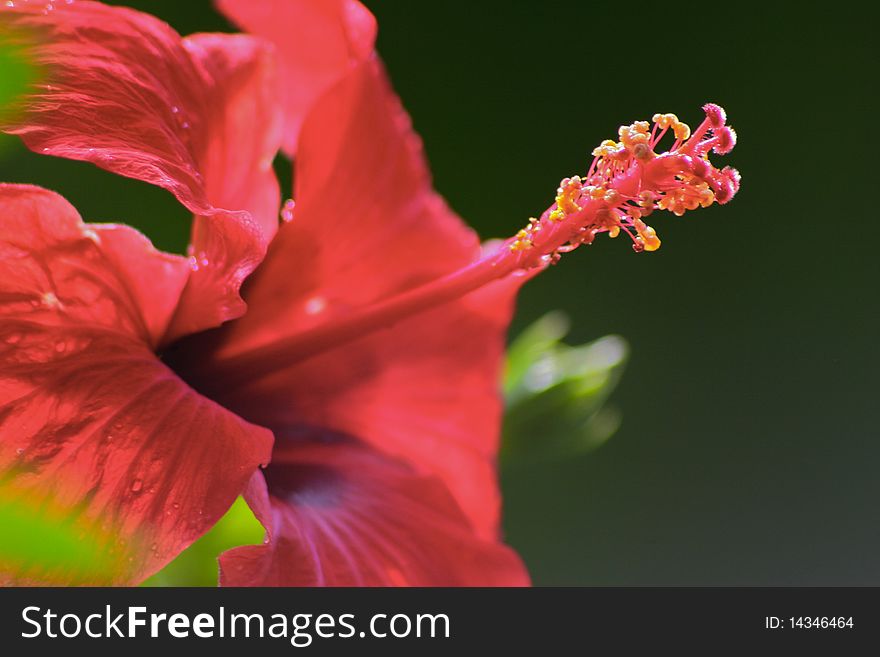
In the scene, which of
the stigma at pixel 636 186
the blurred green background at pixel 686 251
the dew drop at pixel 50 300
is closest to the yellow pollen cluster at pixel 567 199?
the stigma at pixel 636 186

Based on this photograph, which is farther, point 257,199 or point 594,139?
point 594,139

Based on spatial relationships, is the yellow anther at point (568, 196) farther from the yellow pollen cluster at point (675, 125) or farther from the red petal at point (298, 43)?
the red petal at point (298, 43)

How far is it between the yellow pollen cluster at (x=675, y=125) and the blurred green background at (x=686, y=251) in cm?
60

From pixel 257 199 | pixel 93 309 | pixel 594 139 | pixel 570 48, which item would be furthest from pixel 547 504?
pixel 93 309

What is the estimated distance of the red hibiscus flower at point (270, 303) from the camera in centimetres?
52

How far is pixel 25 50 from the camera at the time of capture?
0.53 m

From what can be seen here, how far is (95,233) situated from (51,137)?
0.28ft

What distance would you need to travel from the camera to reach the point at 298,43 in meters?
0.81

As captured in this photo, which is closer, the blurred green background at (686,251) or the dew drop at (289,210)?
the dew drop at (289,210)

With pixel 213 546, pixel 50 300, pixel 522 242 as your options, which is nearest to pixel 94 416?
pixel 50 300

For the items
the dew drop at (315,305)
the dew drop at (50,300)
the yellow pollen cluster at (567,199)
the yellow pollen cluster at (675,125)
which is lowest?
the dew drop at (315,305)

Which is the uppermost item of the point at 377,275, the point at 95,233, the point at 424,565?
the point at 95,233

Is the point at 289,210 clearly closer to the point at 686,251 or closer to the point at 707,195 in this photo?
the point at 707,195

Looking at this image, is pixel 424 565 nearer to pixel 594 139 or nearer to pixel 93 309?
pixel 93 309
